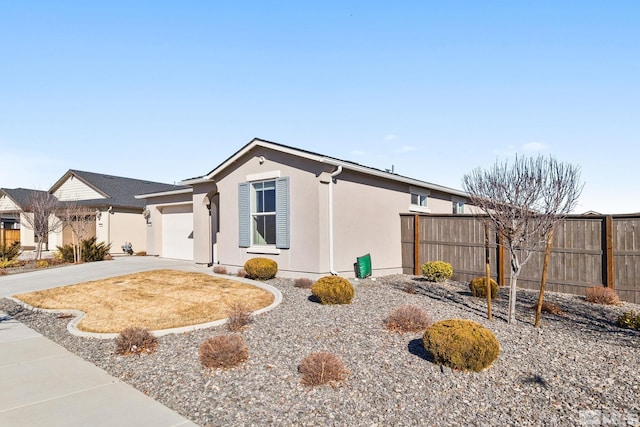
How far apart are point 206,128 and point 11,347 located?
10419mm

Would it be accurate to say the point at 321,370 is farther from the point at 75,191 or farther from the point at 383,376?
the point at 75,191

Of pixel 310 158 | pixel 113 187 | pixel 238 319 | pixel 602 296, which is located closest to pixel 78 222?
pixel 113 187

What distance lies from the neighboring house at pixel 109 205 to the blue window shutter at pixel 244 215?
371 inches

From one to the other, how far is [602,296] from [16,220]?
111 feet

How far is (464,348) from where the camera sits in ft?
15.3

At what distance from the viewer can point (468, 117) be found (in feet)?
41.3

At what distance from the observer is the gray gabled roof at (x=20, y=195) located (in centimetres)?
2412

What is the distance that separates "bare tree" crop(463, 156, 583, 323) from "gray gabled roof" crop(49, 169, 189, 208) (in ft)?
57.9

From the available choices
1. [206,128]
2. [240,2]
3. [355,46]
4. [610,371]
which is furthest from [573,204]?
[206,128]

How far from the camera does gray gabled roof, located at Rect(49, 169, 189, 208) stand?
849 inches

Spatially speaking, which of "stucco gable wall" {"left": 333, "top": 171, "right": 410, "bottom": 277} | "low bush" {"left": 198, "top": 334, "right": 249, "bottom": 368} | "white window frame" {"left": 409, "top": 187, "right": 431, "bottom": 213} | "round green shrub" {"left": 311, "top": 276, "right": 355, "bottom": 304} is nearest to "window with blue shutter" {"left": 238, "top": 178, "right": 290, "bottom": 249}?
"stucco gable wall" {"left": 333, "top": 171, "right": 410, "bottom": 277}

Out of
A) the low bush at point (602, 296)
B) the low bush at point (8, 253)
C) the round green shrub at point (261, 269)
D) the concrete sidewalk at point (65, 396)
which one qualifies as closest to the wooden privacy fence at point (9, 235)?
the low bush at point (8, 253)

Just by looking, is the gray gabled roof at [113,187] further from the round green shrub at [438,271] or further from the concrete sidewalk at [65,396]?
the concrete sidewalk at [65,396]

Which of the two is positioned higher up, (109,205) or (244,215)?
(109,205)
